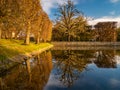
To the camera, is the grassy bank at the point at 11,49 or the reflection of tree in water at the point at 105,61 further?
the grassy bank at the point at 11,49

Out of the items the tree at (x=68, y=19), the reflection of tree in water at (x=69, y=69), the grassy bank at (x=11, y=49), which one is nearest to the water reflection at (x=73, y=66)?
the reflection of tree in water at (x=69, y=69)

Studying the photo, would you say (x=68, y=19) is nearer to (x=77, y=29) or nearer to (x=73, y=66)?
(x=77, y=29)

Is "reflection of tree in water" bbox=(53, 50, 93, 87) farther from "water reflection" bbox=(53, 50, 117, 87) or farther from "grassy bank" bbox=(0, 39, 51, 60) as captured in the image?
"grassy bank" bbox=(0, 39, 51, 60)

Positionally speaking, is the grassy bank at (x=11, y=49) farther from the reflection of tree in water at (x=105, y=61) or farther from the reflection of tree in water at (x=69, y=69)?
the reflection of tree in water at (x=105, y=61)

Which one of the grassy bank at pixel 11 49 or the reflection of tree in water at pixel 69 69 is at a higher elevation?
the grassy bank at pixel 11 49

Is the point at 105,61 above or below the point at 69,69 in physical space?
below

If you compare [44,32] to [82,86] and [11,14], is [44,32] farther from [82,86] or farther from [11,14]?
[82,86]

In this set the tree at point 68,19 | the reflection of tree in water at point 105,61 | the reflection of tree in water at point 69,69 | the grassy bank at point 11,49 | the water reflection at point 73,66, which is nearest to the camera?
the reflection of tree in water at point 69,69

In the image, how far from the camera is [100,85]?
13336 millimetres

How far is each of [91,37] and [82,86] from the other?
106 m

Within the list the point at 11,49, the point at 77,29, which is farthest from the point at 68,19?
the point at 11,49

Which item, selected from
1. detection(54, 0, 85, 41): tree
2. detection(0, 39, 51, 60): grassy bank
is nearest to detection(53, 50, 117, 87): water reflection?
detection(0, 39, 51, 60): grassy bank

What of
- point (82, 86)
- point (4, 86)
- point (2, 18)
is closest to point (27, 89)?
point (4, 86)

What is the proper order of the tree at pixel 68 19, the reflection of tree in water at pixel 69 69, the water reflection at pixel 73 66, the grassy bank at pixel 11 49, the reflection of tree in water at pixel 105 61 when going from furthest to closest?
the tree at pixel 68 19 < the grassy bank at pixel 11 49 < the reflection of tree in water at pixel 105 61 < the water reflection at pixel 73 66 < the reflection of tree in water at pixel 69 69
